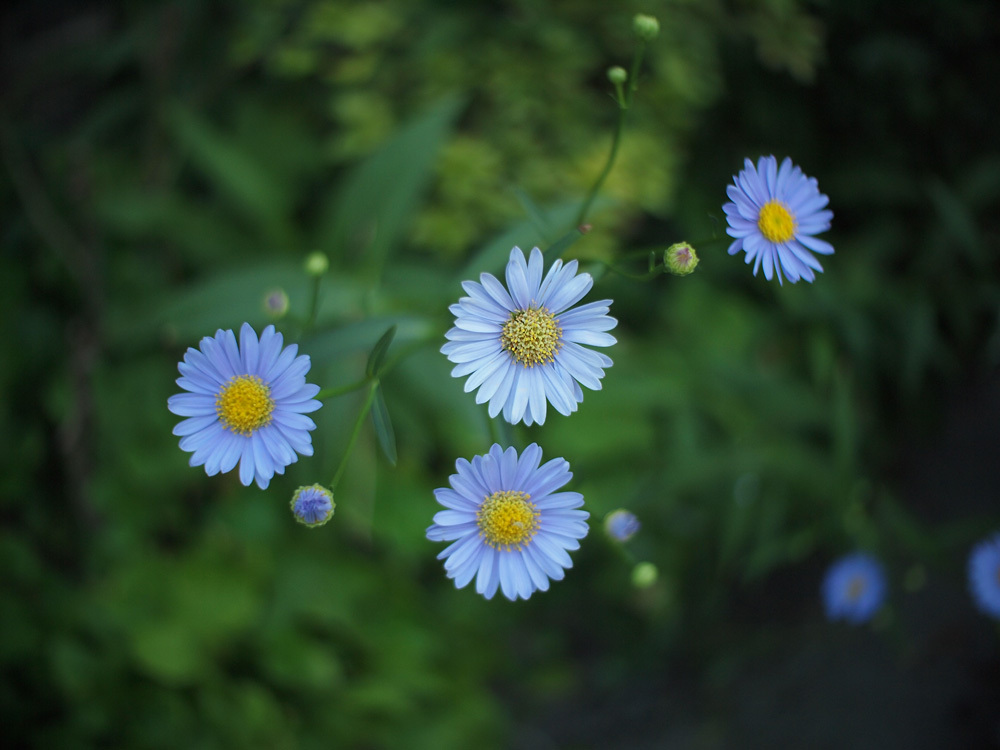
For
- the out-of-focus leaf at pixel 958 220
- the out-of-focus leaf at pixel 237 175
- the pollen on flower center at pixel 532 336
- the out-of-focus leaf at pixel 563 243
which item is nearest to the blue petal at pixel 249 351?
the pollen on flower center at pixel 532 336

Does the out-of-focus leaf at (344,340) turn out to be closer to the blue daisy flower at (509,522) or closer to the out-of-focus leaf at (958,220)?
the blue daisy flower at (509,522)

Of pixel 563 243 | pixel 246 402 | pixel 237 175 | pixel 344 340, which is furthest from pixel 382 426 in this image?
pixel 237 175

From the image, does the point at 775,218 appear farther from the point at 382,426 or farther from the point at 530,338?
the point at 382,426

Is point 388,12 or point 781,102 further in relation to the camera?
point 781,102

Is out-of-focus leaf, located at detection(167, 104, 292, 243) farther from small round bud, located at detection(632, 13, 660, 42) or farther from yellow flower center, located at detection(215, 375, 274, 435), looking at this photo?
small round bud, located at detection(632, 13, 660, 42)

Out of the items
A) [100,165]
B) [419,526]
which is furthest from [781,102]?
[100,165]

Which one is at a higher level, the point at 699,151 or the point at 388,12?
the point at 388,12

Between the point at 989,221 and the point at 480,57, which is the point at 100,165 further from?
the point at 989,221
